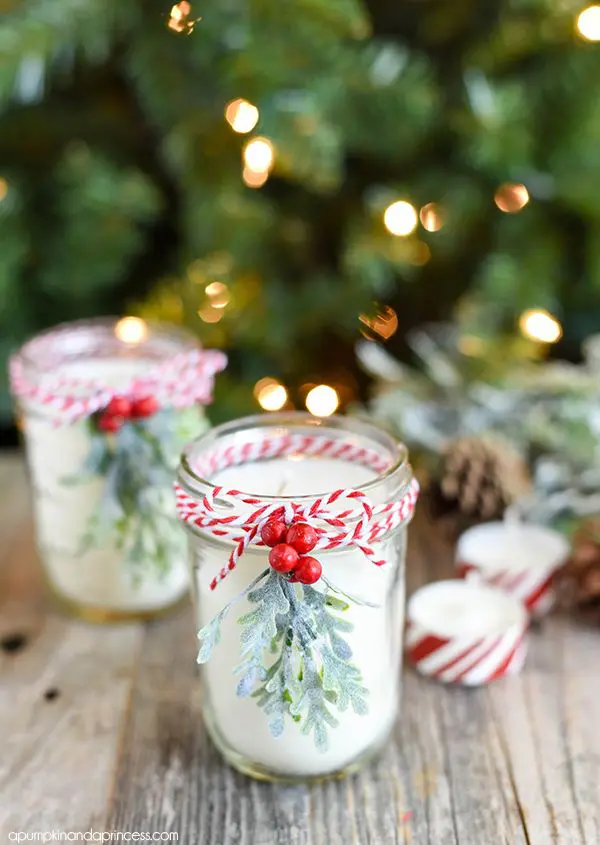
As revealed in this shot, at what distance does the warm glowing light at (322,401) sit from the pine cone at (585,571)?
0.37 m

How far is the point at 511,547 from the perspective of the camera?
1.01 meters

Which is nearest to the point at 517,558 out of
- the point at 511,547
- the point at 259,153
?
the point at 511,547

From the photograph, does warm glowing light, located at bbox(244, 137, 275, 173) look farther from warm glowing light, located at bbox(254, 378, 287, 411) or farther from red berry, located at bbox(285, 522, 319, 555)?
red berry, located at bbox(285, 522, 319, 555)

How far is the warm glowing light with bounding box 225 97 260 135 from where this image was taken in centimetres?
112

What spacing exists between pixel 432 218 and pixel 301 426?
50 centimetres

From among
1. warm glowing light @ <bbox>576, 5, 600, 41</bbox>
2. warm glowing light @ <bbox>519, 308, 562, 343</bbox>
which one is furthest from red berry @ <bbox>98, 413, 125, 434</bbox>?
warm glowing light @ <bbox>576, 5, 600, 41</bbox>

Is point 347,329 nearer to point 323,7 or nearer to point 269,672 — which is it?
point 323,7

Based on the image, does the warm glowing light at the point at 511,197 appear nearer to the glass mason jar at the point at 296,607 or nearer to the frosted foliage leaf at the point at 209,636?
the glass mason jar at the point at 296,607

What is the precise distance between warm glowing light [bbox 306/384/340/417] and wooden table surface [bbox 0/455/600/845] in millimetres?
391

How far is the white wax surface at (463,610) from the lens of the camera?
88cm

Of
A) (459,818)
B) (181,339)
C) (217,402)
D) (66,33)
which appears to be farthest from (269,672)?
(66,33)

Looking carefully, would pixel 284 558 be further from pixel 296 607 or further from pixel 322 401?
pixel 322 401

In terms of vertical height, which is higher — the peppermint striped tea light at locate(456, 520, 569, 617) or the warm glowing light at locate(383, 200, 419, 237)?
the warm glowing light at locate(383, 200, 419, 237)

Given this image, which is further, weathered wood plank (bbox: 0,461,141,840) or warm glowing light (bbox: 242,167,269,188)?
warm glowing light (bbox: 242,167,269,188)
